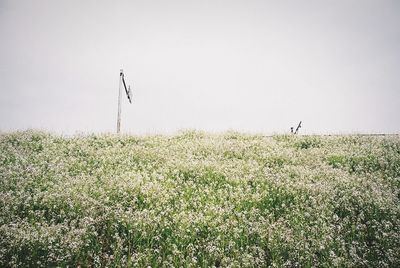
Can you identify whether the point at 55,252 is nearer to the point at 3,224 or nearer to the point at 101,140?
the point at 3,224

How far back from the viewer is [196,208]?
321 inches

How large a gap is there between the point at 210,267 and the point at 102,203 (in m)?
3.25

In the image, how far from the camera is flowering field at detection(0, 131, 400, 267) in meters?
6.28

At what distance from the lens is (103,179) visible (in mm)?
9273

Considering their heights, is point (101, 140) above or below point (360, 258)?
above

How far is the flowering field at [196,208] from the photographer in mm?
6281

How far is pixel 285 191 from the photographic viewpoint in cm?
907

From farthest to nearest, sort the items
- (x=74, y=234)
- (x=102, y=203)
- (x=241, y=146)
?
(x=241, y=146), (x=102, y=203), (x=74, y=234)

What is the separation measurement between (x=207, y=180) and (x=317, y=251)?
3981 mm

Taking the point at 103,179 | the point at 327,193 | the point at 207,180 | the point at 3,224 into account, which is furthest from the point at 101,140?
the point at 327,193

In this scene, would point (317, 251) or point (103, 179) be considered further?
point (103, 179)

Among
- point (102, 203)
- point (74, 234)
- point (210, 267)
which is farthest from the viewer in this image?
point (102, 203)

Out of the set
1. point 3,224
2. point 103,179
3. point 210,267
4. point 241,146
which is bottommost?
point 210,267

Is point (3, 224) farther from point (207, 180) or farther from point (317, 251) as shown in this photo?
point (317, 251)
